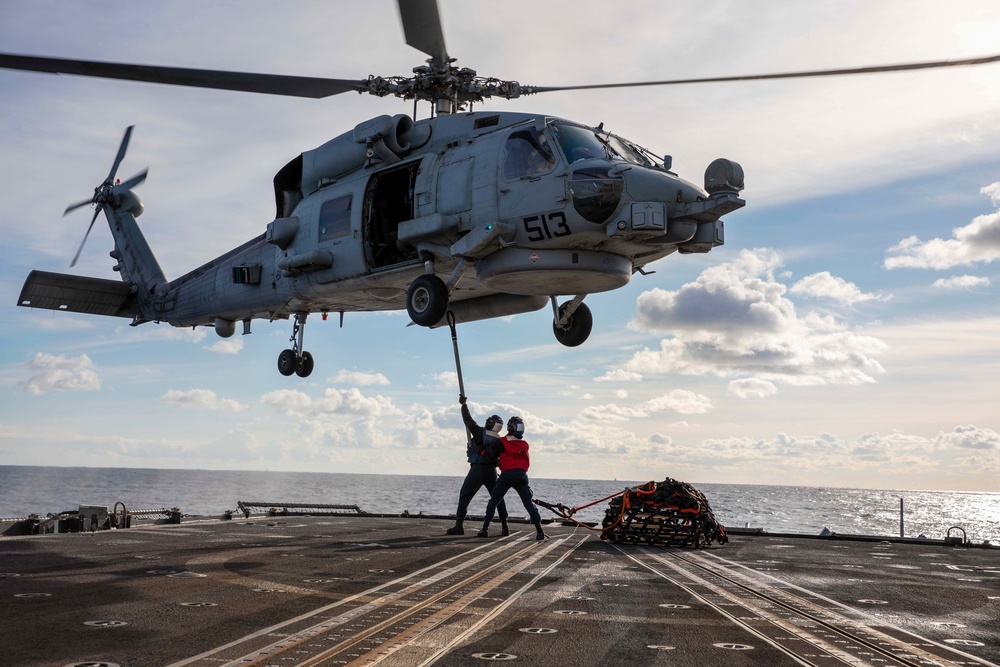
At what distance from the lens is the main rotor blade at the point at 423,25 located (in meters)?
14.5

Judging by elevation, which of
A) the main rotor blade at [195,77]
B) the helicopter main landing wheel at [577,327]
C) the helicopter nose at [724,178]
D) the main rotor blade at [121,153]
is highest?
the main rotor blade at [121,153]

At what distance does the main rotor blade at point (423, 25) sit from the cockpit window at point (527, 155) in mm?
2326

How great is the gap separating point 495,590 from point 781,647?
3.42 metres

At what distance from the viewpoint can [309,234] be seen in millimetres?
18984

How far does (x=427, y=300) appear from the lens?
16.5 meters

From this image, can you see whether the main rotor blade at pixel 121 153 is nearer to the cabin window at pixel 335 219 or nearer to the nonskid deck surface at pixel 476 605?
the cabin window at pixel 335 219

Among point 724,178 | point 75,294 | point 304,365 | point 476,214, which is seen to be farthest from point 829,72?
point 75,294

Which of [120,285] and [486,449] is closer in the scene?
[486,449]

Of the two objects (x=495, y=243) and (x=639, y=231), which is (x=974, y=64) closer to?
(x=639, y=231)

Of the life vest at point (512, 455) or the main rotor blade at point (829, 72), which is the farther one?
the life vest at point (512, 455)

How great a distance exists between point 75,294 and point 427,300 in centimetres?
1267

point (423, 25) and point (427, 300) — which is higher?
point (423, 25)

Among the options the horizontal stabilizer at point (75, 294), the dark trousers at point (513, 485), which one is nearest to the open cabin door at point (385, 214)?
the dark trousers at point (513, 485)

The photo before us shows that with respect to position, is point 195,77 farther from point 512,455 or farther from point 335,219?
point 512,455
